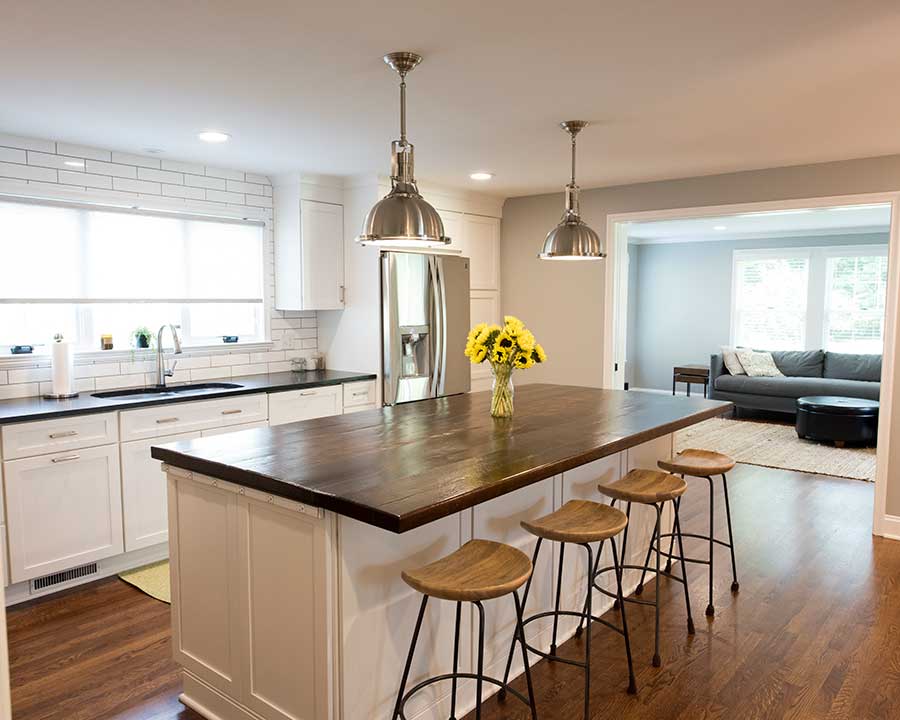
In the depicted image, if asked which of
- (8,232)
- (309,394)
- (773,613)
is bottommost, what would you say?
(773,613)

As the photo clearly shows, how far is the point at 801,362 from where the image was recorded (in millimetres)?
8594

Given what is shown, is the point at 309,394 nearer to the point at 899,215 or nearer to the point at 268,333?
the point at 268,333

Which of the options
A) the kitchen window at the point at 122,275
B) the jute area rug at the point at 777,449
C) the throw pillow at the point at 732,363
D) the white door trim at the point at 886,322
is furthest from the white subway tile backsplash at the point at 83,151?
the throw pillow at the point at 732,363

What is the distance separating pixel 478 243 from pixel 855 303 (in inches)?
231

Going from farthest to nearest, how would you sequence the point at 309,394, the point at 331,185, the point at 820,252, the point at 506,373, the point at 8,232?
the point at 820,252 → the point at 331,185 → the point at 309,394 → the point at 8,232 → the point at 506,373

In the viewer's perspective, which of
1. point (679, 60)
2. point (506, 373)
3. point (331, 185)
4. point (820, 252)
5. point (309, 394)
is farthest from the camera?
point (820, 252)

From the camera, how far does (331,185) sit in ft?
16.1

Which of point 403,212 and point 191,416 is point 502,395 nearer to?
point 403,212

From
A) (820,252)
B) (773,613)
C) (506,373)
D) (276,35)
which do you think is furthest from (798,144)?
(820,252)

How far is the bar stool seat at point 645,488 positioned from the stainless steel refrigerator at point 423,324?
2236 millimetres

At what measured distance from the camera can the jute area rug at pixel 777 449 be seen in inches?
238

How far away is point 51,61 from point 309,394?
2493 mm

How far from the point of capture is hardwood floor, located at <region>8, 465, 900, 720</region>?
2.45m

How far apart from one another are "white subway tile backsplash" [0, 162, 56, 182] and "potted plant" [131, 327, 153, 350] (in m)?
0.96
